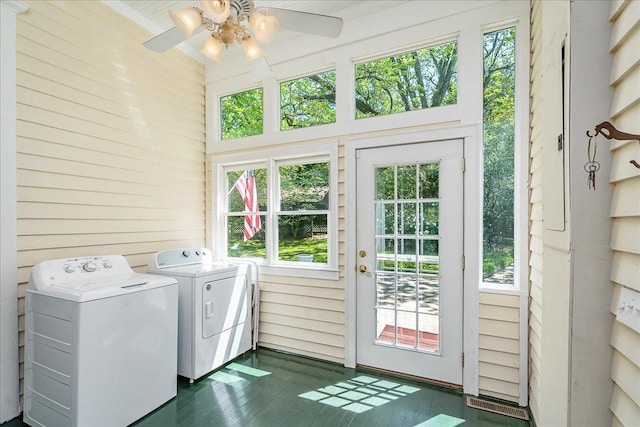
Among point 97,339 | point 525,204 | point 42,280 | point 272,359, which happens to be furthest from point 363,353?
point 42,280

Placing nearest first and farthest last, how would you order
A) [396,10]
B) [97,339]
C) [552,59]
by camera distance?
1. [552,59]
2. [97,339]
3. [396,10]

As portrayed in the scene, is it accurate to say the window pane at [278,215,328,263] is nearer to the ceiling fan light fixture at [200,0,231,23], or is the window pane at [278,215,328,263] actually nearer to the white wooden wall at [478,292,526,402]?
the white wooden wall at [478,292,526,402]

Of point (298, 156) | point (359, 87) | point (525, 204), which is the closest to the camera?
point (525, 204)

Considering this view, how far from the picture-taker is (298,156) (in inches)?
124

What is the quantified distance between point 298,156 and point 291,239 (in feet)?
2.88

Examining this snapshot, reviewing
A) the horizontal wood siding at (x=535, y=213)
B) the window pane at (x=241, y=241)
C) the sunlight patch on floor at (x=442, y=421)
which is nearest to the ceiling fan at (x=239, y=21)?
the horizontal wood siding at (x=535, y=213)

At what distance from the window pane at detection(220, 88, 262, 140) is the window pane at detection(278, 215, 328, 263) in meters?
1.07

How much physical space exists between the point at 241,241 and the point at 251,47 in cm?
218

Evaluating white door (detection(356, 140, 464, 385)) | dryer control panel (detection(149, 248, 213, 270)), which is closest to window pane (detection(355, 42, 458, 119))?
white door (detection(356, 140, 464, 385))

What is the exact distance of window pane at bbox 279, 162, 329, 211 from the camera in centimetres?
309

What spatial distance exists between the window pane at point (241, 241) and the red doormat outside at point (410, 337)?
1.49m

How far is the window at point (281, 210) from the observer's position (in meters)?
3.07

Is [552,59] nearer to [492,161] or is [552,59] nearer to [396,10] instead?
[492,161]

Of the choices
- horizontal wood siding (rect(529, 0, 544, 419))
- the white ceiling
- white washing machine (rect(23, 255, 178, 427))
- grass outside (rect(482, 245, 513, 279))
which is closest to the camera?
white washing machine (rect(23, 255, 178, 427))
